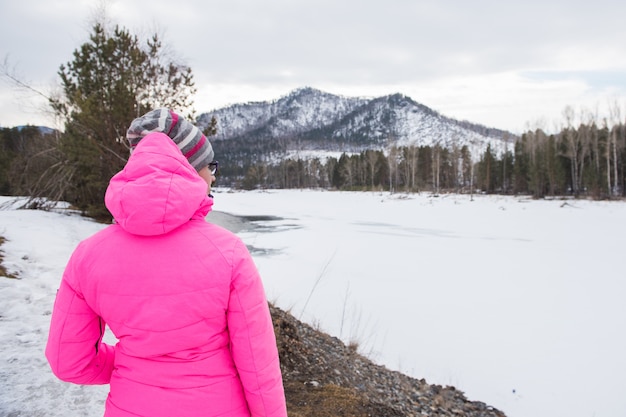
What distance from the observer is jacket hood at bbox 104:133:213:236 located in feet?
3.76

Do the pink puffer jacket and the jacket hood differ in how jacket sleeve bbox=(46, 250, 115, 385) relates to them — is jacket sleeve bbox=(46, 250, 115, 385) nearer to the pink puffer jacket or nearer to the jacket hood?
the pink puffer jacket

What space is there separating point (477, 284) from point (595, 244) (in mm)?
8757

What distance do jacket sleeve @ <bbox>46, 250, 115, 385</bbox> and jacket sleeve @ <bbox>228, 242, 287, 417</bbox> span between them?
20.1 inches

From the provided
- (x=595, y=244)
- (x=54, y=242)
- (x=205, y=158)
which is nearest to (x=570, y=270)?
(x=595, y=244)

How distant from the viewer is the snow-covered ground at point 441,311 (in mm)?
4117

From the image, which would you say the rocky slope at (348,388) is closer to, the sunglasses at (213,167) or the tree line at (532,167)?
the sunglasses at (213,167)

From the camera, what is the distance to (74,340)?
1334mm

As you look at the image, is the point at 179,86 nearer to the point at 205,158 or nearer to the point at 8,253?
the point at 8,253

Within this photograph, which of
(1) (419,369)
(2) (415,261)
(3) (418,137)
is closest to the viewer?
(1) (419,369)

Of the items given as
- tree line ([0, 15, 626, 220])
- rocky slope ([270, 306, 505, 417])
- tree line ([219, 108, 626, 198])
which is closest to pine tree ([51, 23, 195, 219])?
tree line ([0, 15, 626, 220])

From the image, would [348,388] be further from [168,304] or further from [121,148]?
[121,148]

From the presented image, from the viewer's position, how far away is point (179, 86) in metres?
12.6

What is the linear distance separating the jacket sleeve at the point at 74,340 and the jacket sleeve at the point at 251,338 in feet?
1.67

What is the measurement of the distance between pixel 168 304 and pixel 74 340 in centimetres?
42
